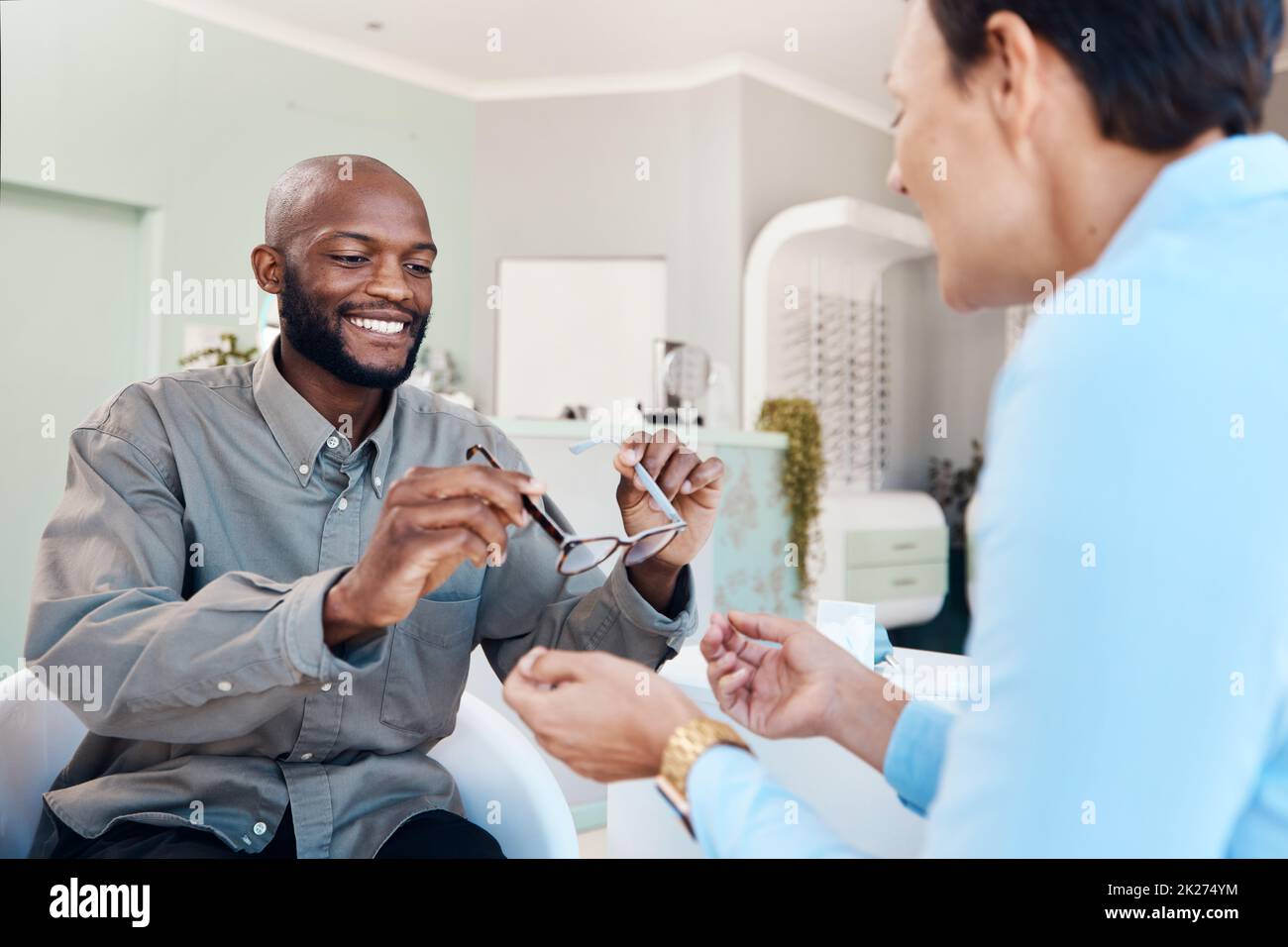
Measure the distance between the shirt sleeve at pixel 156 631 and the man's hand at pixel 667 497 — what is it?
1.27 ft

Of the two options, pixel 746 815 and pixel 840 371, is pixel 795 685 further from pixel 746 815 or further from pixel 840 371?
pixel 840 371

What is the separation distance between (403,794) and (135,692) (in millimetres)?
380

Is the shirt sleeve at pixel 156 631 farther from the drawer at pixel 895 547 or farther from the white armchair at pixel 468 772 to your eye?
the drawer at pixel 895 547

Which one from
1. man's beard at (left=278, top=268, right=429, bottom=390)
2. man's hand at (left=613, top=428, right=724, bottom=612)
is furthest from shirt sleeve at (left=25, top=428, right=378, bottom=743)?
man's hand at (left=613, top=428, right=724, bottom=612)

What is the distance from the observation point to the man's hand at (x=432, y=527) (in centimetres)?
86

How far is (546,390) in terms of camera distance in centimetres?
583

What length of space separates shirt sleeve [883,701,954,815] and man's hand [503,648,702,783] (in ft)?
0.72

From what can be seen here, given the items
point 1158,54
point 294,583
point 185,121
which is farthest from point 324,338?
point 185,121

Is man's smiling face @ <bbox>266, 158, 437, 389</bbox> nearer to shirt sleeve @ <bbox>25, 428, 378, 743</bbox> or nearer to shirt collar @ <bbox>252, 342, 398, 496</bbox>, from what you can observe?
shirt collar @ <bbox>252, 342, 398, 496</bbox>

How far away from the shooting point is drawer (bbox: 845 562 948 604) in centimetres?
503

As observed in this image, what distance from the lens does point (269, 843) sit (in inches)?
45.3

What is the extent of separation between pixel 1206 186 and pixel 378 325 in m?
0.92
